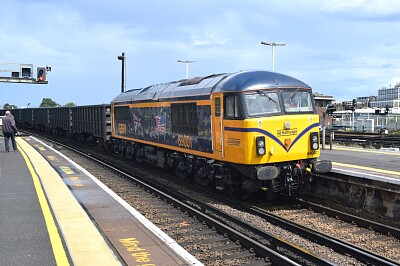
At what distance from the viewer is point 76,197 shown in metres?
10.2

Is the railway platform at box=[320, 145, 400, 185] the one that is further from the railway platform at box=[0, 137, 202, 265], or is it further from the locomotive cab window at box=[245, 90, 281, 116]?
the railway platform at box=[0, 137, 202, 265]

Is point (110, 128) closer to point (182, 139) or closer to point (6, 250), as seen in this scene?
point (182, 139)

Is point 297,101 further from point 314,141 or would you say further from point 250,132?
point 250,132

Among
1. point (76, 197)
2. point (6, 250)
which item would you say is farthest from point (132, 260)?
point (76, 197)

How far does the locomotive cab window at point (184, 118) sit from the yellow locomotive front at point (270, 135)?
139cm

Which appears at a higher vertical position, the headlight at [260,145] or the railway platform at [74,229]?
the headlight at [260,145]

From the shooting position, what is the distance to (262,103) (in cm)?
1024

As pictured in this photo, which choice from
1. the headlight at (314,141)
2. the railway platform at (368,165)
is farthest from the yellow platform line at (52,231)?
the railway platform at (368,165)

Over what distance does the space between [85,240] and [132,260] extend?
3.97 feet

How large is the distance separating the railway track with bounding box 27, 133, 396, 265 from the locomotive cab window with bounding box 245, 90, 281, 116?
2347 mm

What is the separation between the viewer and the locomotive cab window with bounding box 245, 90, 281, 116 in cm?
1007

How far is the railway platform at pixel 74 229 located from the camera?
5.87 m

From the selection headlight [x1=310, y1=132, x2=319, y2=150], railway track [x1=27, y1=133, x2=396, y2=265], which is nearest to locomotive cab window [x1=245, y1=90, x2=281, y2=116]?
headlight [x1=310, y1=132, x2=319, y2=150]

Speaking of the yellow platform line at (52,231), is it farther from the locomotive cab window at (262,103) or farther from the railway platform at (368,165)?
the railway platform at (368,165)
